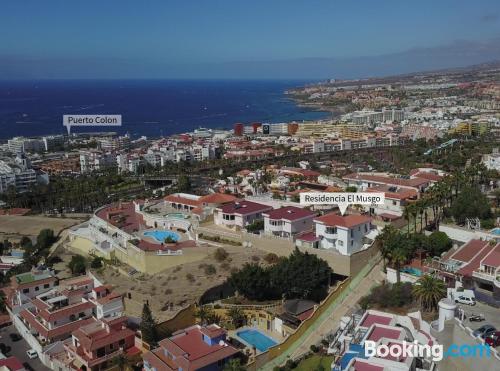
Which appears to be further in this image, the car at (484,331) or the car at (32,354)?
the car at (32,354)

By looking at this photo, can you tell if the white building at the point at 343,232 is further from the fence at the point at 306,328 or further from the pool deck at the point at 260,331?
the pool deck at the point at 260,331

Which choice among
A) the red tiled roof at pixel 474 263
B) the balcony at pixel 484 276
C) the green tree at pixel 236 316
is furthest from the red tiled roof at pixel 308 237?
the balcony at pixel 484 276

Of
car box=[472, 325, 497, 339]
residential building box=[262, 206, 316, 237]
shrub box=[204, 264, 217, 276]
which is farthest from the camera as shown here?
residential building box=[262, 206, 316, 237]

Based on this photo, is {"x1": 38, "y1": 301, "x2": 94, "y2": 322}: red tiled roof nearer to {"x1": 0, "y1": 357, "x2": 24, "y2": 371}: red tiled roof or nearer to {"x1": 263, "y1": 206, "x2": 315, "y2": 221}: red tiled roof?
{"x1": 0, "y1": 357, "x2": 24, "y2": 371}: red tiled roof

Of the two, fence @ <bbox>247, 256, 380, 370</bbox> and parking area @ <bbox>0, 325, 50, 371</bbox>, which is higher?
fence @ <bbox>247, 256, 380, 370</bbox>

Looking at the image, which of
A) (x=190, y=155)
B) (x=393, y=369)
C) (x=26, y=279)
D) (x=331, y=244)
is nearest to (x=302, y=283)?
(x=331, y=244)

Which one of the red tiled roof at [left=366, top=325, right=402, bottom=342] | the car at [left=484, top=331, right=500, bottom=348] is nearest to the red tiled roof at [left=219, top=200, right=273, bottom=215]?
the red tiled roof at [left=366, top=325, right=402, bottom=342]

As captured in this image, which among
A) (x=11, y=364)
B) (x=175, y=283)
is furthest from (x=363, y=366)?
(x=11, y=364)
